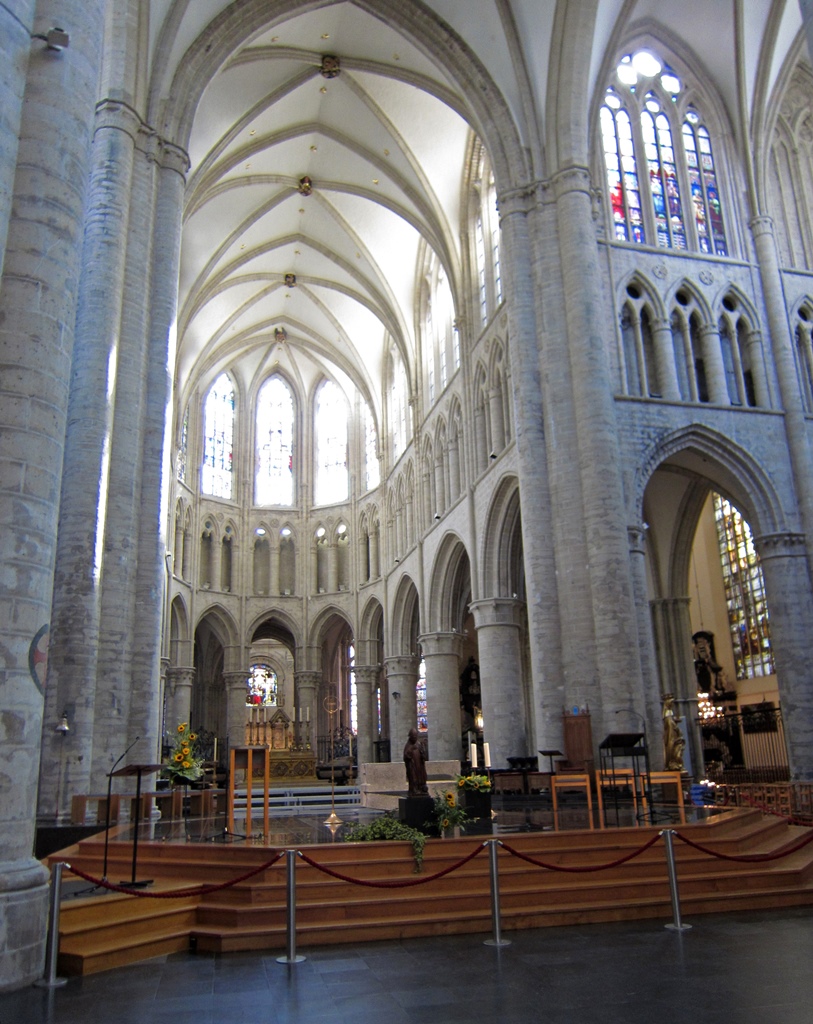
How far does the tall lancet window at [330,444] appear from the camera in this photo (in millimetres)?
39969

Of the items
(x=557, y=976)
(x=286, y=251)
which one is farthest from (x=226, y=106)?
(x=557, y=976)

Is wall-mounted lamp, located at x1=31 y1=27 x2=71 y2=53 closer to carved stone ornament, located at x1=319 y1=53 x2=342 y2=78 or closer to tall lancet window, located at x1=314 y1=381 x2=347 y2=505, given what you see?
carved stone ornament, located at x1=319 y1=53 x2=342 y2=78

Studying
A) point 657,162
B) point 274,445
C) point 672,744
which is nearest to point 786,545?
point 672,744

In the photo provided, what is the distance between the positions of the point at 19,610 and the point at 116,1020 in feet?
9.19

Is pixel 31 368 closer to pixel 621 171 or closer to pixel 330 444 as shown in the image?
pixel 621 171

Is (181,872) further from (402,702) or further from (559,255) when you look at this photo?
(402,702)

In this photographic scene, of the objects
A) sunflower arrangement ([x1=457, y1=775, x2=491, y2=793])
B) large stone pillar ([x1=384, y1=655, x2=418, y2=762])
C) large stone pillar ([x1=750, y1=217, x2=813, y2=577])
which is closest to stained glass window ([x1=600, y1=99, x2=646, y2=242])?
large stone pillar ([x1=750, y1=217, x2=813, y2=577])

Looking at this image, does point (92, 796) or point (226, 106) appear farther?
point (226, 106)

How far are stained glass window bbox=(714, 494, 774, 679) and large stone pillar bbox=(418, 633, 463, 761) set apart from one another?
950 cm

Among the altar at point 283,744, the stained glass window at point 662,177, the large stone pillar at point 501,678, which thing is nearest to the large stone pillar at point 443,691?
the large stone pillar at point 501,678

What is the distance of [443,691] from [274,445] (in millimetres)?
15971

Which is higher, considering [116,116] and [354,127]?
[354,127]

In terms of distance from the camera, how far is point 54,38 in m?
7.39

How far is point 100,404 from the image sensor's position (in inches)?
549
